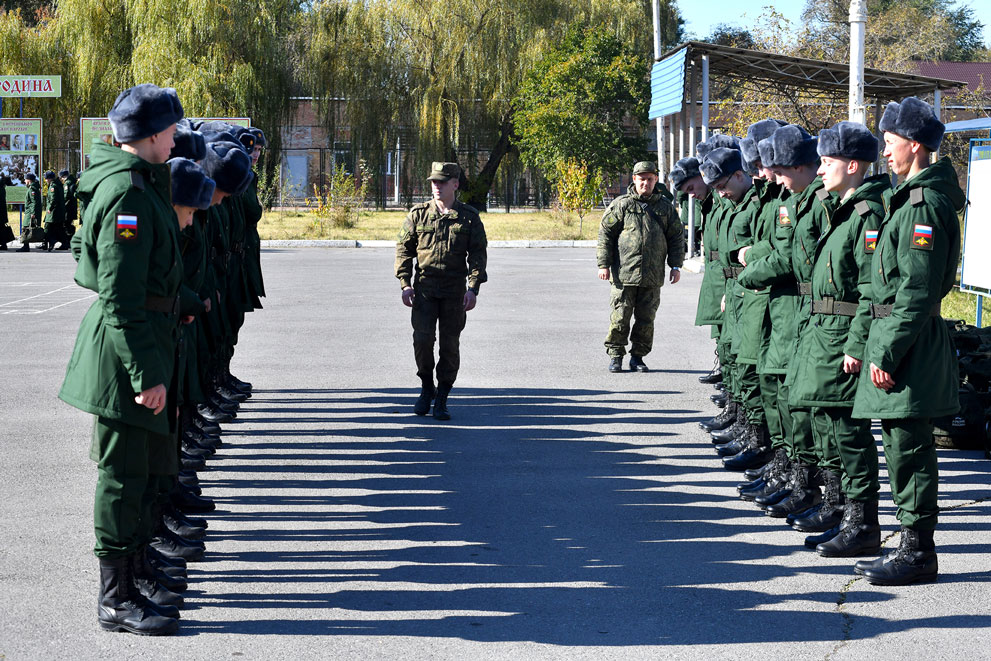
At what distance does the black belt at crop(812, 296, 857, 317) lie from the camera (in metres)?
5.79

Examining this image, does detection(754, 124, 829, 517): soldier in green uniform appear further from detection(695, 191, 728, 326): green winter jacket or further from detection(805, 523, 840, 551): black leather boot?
detection(695, 191, 728, 326): green winter jacket

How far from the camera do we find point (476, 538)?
6.14 m

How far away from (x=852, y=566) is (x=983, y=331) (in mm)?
4151

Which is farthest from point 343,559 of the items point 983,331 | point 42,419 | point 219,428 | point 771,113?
point 771,113

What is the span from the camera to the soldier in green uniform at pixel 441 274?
930cm

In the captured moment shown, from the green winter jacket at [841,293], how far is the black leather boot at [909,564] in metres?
0.72

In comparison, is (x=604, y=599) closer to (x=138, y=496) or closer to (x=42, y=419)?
(x=138, y=496)

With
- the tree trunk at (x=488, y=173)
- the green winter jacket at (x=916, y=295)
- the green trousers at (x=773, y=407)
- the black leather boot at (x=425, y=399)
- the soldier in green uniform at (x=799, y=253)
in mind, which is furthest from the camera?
the tree trunk at (x=488, y=173)

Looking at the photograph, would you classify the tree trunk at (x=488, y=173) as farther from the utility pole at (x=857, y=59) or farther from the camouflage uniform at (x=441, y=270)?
the camouflage uniform at (x=441, y=270)

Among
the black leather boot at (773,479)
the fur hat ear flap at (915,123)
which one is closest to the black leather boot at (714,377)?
the black leather boot at (773,479)

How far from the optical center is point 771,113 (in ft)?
102

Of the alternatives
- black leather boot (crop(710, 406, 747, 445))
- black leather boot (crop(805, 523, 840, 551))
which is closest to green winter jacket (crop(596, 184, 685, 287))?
black leather boot (crop(710, 406, 747, 445))

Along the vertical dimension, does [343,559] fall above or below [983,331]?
below

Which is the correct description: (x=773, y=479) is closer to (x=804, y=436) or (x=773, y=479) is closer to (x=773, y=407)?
(x=773, y=407)
